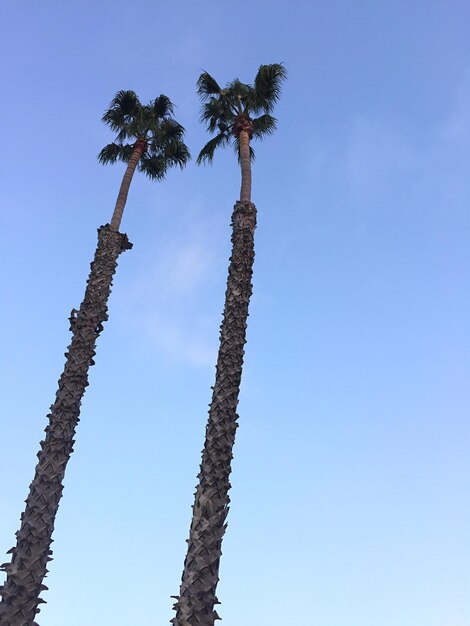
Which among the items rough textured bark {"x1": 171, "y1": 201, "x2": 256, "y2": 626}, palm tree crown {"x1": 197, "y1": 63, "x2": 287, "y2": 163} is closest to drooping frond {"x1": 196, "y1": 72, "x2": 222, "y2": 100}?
palm tree crown {"x1": 197, "y1": 63, "x2": 287, "y2": 163}

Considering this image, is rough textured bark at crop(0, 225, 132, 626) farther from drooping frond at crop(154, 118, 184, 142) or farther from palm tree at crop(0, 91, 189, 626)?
drooping frond at crop(154, 118, 184, 142)

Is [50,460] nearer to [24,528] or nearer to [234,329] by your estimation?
[24,528]

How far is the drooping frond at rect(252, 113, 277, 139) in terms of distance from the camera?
2086 centimetres

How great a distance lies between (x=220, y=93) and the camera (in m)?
20.5

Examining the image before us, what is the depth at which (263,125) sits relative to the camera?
2102cm

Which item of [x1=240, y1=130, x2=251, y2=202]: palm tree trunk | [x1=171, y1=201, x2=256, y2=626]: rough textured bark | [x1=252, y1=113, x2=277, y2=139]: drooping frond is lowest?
[x1=171, y1=201, x2=256, y2=626]: rough textured bark

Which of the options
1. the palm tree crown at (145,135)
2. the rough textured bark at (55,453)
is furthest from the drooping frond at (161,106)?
the rough textured bark at (55,453)

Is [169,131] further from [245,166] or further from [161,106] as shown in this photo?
[245,166]

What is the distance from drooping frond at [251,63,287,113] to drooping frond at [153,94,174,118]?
3.86 meters

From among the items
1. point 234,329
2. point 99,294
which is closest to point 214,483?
point 234,329

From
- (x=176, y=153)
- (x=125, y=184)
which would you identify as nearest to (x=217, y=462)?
(x=125, y=184)

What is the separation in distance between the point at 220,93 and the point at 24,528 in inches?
584

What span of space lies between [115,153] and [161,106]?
2.48 meters

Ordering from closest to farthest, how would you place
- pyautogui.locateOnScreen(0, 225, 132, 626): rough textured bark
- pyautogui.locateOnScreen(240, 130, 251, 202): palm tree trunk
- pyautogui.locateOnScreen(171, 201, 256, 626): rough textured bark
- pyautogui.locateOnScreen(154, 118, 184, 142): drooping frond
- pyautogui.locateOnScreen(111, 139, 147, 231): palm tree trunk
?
pyautogui.locateOnScreen(171, 201, 256, 626): rough textured bark → pyautogui.locateOnScreen(0, 225, 132, 626): rough textured bark → pyautogui.locateOnScreen(240, 130, 251, 202): palm tree trunk → pyautogui.locateOnScreen(111, 139, 147, 231): palm tree trunk → pyautogui.locateOnScreen(154, 118, 184, 142): drooping frond
